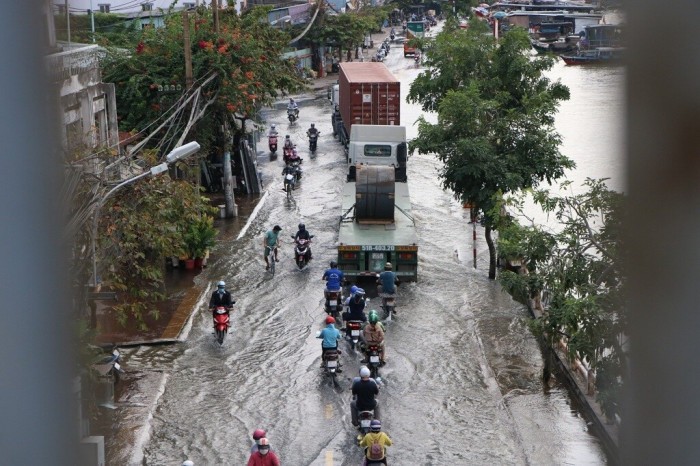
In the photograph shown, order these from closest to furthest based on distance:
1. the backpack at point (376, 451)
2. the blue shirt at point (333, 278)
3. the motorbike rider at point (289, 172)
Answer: the backpack at point (376, 451) < the blue shirt at point (333, 278) < the motorbike rider at point (289, 172)

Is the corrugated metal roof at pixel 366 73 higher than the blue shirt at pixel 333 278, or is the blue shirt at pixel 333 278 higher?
the corrugated metal roof at pixel 366 73

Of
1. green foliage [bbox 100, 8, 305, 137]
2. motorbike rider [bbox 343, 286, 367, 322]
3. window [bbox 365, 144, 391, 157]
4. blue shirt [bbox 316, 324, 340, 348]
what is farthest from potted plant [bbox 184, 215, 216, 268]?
blue shirt [bbox 316, 324, 340, 348]

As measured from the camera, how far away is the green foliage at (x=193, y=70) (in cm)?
2098

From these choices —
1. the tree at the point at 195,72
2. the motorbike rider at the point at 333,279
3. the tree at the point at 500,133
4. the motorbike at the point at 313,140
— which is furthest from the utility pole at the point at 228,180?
the motorbike at the point at 313,140

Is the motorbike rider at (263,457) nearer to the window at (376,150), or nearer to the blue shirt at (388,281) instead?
the blue shirt at (388,281)

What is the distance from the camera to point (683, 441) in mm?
1359

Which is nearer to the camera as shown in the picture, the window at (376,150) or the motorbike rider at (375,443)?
the motorbike rider at (375,443)

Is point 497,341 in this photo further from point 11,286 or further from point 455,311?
point 11,286

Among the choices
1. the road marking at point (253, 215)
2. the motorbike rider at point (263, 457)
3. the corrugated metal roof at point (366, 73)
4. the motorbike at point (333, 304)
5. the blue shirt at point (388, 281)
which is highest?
the corrugated metal roof at point (366, 73)

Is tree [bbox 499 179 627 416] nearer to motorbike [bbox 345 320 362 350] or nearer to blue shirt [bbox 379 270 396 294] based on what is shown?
motorbike [bbox 345 320 362 350]

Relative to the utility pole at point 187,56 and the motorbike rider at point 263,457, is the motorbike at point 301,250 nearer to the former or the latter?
the utility pole at point 187,56

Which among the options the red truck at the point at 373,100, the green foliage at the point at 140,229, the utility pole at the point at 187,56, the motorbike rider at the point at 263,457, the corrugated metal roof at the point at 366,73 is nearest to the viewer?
the motorbike rider at the point at 263,457

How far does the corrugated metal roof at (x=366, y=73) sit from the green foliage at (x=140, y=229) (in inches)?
604

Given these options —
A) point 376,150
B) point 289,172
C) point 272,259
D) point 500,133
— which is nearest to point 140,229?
point 272,259
